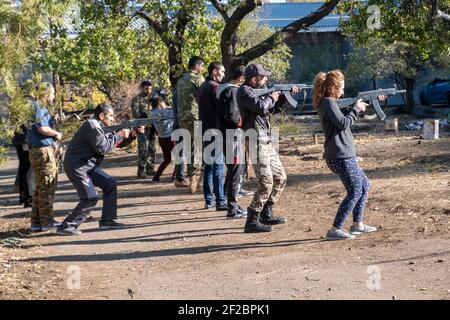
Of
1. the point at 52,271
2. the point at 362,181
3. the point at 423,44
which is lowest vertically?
the point at 52,271

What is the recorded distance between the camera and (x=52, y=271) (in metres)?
8.73

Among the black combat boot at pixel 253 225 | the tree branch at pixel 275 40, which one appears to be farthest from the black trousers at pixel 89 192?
the tree branch at pixel 275 40

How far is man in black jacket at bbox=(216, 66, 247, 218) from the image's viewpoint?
1072 cm

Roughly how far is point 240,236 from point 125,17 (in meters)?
9.21

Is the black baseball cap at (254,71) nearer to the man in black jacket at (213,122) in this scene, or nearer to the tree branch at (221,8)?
the man in black jacket at (213,122)

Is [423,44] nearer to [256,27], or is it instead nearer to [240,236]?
[240,236]

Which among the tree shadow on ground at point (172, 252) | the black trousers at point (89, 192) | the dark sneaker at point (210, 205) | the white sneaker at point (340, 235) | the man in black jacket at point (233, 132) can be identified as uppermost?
the man in black jacket at point (233, 132)

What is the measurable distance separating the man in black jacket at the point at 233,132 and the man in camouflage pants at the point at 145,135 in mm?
5252

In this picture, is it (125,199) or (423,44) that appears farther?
(423,44)

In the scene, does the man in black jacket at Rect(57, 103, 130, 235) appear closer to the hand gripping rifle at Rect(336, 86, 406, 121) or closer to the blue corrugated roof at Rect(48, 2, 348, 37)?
the hand gripping rifle at Rect(336, 86, 406, 121)

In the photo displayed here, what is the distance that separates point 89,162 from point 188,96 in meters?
2.99

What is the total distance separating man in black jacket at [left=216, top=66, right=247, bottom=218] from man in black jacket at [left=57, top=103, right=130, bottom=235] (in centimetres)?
125

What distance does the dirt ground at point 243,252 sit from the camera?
739cm

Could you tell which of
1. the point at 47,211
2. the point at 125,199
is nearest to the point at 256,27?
the point at 125,199
